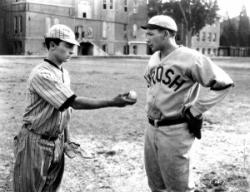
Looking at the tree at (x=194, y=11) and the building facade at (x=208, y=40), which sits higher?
the tree at (x=194, y=11)

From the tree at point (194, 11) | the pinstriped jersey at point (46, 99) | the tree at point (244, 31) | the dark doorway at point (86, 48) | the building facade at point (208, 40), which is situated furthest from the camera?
the tree at point (244, 31)

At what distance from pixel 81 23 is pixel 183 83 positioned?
174ft

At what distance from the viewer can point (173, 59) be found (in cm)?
397

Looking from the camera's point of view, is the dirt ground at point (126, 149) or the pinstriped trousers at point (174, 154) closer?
the pinstriped trousers at point (174, 154)

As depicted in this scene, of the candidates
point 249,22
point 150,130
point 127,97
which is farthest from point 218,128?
point 249,22

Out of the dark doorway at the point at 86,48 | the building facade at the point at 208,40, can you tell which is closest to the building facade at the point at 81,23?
the dark doorway at the point at 86,48

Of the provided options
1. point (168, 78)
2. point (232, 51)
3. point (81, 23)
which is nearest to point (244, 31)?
point (232, 51)

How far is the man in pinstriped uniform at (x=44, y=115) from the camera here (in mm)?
3395

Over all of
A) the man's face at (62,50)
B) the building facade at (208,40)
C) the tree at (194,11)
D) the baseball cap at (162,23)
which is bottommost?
the man's face at (62,50)

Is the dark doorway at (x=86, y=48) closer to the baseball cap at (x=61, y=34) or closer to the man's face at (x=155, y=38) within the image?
the man's face at (x=155, y=38)

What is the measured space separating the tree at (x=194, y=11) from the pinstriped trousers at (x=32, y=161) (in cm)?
5465

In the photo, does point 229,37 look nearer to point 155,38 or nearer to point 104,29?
point 104,29

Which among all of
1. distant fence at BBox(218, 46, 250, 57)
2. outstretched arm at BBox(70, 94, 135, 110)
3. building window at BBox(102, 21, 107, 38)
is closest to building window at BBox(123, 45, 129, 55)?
building window at BBox(102, 21, 107, 38)

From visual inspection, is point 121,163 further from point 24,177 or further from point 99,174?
point 24,177
